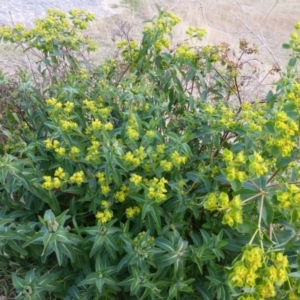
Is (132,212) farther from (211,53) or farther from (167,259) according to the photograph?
(211,53)

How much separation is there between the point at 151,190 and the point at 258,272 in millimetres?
492

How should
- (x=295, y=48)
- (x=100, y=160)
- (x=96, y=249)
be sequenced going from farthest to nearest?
(x=295, y=48), (x=100, y=160), (x=96, y=249)

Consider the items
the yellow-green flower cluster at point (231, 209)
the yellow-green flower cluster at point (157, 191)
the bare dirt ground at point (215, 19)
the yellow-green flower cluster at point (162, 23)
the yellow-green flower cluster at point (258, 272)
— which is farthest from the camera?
the bare dirt ground at point (215, 19)

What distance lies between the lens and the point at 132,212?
1797mm

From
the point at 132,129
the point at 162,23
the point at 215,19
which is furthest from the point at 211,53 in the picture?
the point at 215,19

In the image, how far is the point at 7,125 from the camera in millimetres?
Result: 2439

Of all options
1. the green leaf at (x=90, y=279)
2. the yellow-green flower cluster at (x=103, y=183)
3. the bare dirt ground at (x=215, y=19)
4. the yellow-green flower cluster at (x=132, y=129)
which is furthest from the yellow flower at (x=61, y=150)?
the bare dirt ground at (x=215, y=19)

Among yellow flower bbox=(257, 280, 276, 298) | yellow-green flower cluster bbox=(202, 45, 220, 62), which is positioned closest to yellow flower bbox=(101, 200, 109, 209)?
yellow flower bbox=(257, 280, 276, 298)

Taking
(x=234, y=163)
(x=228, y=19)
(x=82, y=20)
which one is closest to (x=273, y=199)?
(x=234, y=163)

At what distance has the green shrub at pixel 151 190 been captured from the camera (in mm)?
1502

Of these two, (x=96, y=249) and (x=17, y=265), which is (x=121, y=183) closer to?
(x=96, y=249)

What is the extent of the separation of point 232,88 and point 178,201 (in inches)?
32.8

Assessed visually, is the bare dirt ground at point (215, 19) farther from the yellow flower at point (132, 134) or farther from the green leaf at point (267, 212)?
the green leaf at point (267, 212)

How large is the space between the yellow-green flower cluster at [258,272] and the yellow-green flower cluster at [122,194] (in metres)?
0.62
